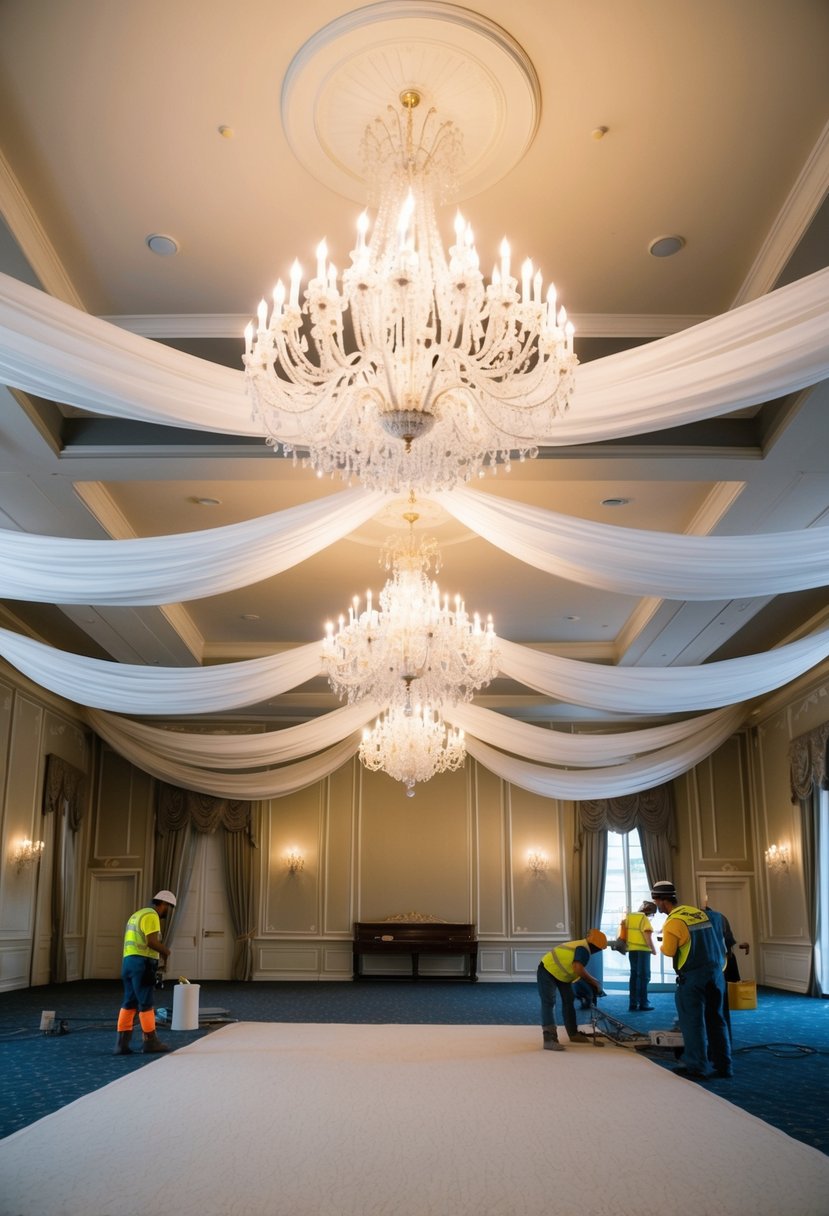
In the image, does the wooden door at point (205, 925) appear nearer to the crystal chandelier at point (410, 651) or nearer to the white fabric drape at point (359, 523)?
the crystal chandelier at point (410, 651)

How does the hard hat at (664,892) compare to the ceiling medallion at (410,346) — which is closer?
the ceiling medallion at (410,346)

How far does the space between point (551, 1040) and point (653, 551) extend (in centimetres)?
452

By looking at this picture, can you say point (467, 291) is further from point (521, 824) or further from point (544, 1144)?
point (521, 824)

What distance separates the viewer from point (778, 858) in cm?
1400

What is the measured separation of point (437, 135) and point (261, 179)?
3.21 feet

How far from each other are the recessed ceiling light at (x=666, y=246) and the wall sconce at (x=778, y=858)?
9987 millimetres

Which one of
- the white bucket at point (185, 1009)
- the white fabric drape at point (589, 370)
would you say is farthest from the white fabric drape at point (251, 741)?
the white fabric drape at point (589, 370)

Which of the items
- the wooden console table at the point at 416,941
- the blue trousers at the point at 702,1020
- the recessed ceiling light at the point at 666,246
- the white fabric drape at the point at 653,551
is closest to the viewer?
the recessed ceiling light at the point at 666,246

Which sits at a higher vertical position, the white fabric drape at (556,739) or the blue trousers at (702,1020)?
the white fabric drape at (556,739)

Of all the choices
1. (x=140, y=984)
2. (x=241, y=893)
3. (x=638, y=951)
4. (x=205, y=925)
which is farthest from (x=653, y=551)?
(x=205, y=925)

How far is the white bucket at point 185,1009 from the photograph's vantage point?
9344 mm

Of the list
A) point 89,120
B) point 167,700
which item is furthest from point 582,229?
point 167,700

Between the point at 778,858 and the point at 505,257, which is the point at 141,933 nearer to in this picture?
the point at 505,257

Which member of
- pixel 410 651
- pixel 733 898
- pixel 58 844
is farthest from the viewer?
pixel 733 898
